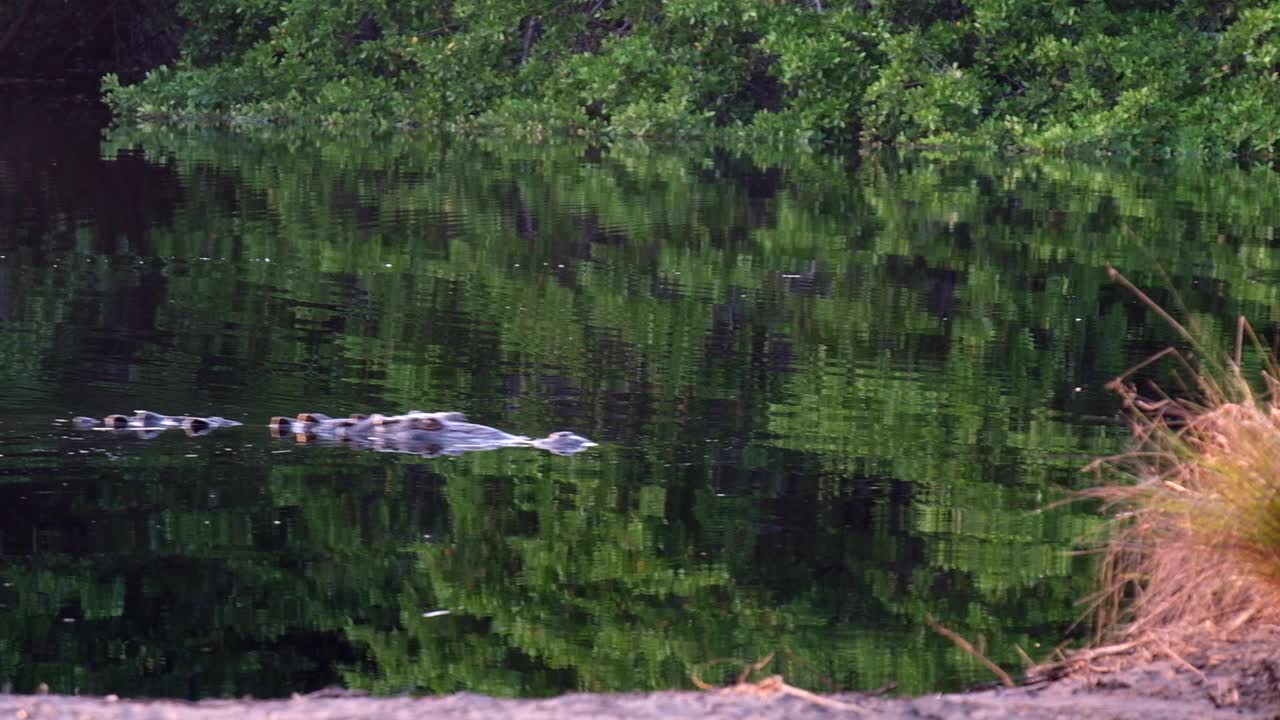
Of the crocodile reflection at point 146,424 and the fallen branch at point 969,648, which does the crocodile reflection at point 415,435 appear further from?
the fallen branch at point 969,648

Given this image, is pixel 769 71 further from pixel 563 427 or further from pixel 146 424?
pixel 146 424

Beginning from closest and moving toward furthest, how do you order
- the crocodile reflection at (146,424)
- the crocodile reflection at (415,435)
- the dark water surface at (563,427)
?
the dark water surface at (563,427) → the crocodile reflection at (415,435) → the crocodile reflection at (146,424)

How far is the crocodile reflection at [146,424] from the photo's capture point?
9.18 meters

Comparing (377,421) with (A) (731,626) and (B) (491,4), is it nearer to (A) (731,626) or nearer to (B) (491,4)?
(A) (731,626)

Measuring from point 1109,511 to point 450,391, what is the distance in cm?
385

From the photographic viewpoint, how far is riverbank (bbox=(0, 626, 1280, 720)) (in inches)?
194

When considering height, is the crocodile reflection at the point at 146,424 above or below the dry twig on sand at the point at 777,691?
above

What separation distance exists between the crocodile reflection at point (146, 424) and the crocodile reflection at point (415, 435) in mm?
324

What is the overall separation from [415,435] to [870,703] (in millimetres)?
4212

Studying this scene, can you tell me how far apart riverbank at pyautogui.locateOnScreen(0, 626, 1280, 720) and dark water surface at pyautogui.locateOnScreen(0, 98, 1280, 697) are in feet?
1.81

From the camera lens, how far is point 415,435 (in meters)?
9.05

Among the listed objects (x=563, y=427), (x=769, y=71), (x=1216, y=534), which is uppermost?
(x=769, y=71)

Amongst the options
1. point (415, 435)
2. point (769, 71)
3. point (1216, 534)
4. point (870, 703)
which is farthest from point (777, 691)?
point (769, 71)

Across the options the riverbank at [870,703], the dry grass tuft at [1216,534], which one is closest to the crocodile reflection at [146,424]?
the riverbank at [870,703]
